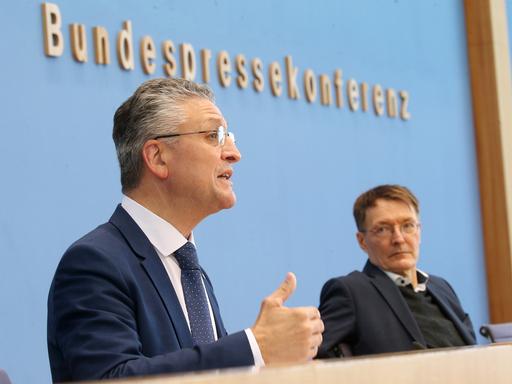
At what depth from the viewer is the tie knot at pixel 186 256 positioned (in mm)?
2729

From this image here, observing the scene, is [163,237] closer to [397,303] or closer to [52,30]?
[52,30]

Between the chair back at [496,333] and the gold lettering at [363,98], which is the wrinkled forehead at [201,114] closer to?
the chair back at [496,333]

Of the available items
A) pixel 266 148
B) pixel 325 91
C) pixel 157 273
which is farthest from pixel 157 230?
pixel 325 91

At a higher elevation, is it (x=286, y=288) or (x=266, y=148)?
(x=266, y=148)

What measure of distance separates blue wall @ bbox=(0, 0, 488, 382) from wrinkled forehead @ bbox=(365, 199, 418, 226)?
2.51 feet

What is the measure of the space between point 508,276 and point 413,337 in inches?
126

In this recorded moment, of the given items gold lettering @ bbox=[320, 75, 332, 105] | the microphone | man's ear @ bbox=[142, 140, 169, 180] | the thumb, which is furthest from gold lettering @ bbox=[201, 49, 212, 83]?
the thumb

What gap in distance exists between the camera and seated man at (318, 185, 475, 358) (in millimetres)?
4062

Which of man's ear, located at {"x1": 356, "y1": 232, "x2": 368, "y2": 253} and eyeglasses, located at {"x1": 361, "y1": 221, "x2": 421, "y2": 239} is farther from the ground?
eyeglasses, located at {"x1": 361, "y1": 221, "x2": 421, "y2": 239}

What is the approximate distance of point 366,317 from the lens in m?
4.09

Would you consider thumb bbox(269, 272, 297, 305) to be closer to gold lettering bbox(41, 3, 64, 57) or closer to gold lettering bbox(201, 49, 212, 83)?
gold lettering bbox(41, 3, 64, 57)

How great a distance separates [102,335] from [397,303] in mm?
2079

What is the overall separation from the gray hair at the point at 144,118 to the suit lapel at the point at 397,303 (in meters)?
1.64

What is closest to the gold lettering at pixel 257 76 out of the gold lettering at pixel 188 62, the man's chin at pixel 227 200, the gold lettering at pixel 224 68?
the gold lettering at pixel 224 68
